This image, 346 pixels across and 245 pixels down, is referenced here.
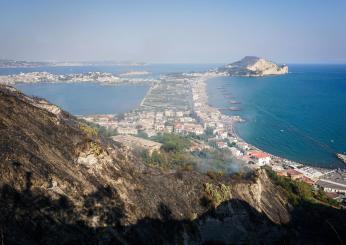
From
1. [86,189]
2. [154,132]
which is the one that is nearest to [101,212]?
[86,189]

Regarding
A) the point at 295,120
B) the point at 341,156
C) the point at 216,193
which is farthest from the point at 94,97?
the point at 216,193

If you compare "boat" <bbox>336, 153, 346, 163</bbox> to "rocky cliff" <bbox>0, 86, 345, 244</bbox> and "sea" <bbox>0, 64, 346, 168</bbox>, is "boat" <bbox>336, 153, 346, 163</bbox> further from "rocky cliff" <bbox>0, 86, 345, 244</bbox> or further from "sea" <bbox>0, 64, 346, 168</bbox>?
"rocky cliff" <bbox>0, 86, 345, 244</bbox>

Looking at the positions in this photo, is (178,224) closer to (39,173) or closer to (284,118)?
(39,173)

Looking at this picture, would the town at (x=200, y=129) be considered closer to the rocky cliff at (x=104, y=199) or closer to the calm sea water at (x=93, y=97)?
the calm sea water at (x=93, y=97)

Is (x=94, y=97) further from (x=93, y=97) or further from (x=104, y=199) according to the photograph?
(x=104, y=199)

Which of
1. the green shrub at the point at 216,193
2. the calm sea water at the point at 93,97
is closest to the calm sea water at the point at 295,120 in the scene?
the calm sea water at the point at 93,97
